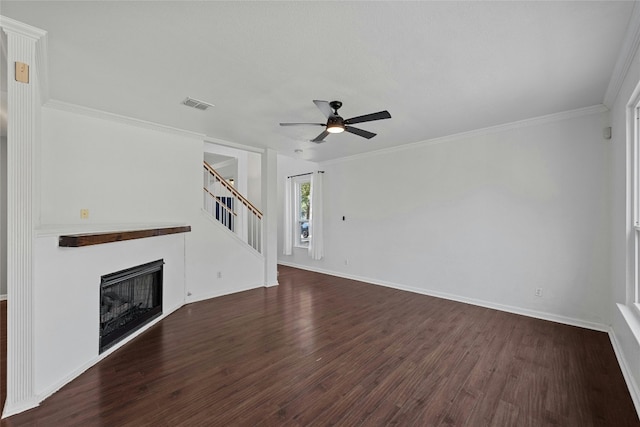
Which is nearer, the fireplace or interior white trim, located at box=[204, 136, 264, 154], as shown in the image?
the fireplace

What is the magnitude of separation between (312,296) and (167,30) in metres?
3.98

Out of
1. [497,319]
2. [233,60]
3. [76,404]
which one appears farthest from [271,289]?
[233,60]

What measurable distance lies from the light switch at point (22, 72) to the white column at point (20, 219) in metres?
0.02

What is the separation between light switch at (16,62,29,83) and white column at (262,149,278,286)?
3.47 metres

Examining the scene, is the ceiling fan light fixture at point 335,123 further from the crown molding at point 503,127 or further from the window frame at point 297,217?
the window frame at point 297,217

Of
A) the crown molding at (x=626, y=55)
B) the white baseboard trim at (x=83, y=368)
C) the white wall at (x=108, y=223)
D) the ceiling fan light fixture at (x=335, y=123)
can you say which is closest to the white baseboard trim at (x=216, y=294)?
the white wall at (x=108, y=223)

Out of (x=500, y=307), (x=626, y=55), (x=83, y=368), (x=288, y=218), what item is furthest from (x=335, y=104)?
(x=288, y=218)

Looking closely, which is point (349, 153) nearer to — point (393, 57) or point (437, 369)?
point (393, 57)

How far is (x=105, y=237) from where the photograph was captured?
8.61 feet

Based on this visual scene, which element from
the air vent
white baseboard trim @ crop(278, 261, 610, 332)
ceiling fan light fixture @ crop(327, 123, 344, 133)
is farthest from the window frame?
ceiling fan light fixture @ crop(327, 123, 344, 133)

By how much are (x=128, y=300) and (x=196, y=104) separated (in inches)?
95.2

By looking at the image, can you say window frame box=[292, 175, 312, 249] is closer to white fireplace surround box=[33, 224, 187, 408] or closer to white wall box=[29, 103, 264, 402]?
white wall box=[29, 103, 264, 402]

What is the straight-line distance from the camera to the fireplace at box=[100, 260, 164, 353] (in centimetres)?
279

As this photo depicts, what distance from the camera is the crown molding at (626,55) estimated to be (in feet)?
5.98
